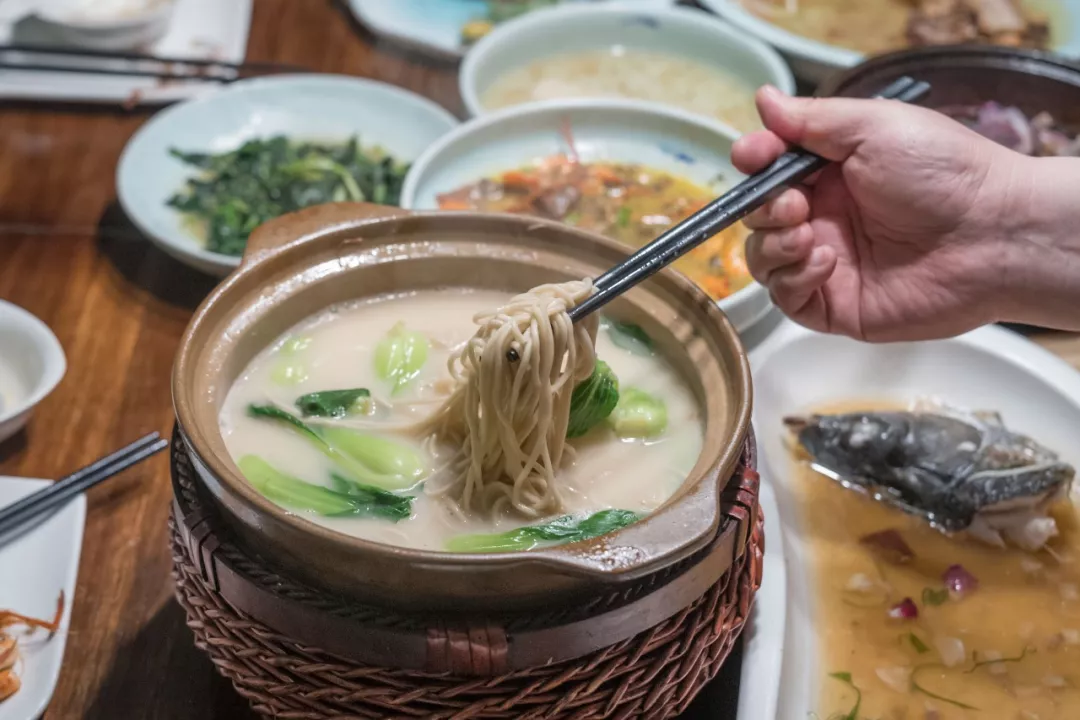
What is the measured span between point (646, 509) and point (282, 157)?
6.45 feet

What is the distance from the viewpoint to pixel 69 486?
1803mm

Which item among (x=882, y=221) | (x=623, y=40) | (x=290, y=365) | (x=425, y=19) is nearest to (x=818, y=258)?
(x=882, y=221)

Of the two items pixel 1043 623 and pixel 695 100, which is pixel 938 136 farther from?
pixel 695 100

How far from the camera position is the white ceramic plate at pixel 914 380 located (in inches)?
85.3

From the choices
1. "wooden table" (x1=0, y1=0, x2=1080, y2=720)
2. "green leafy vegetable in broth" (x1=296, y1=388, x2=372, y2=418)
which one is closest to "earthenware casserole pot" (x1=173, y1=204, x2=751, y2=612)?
"green leafy vegetable in broth" (x1=296, y1=388, x2=372, y2=418)

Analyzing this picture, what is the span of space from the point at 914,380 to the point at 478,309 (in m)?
1.19

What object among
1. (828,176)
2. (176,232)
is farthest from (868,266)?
(176,232)

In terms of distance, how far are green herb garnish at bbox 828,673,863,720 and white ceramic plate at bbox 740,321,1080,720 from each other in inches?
12.7

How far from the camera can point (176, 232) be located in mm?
2598

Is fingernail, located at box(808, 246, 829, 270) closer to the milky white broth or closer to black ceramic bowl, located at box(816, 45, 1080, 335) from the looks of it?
the milky white broth

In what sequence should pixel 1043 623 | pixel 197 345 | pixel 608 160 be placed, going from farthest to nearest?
pixel 608 160 → pixel 1043 623 → pixel 197 345

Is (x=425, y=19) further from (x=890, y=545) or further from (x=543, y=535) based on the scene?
(x=543, y=535)

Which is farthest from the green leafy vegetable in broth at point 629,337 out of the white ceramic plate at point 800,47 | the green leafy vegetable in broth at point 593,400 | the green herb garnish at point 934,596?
the white ceramic plate at point 800,47

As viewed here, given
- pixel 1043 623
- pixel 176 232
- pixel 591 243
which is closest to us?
pixel 591 243
